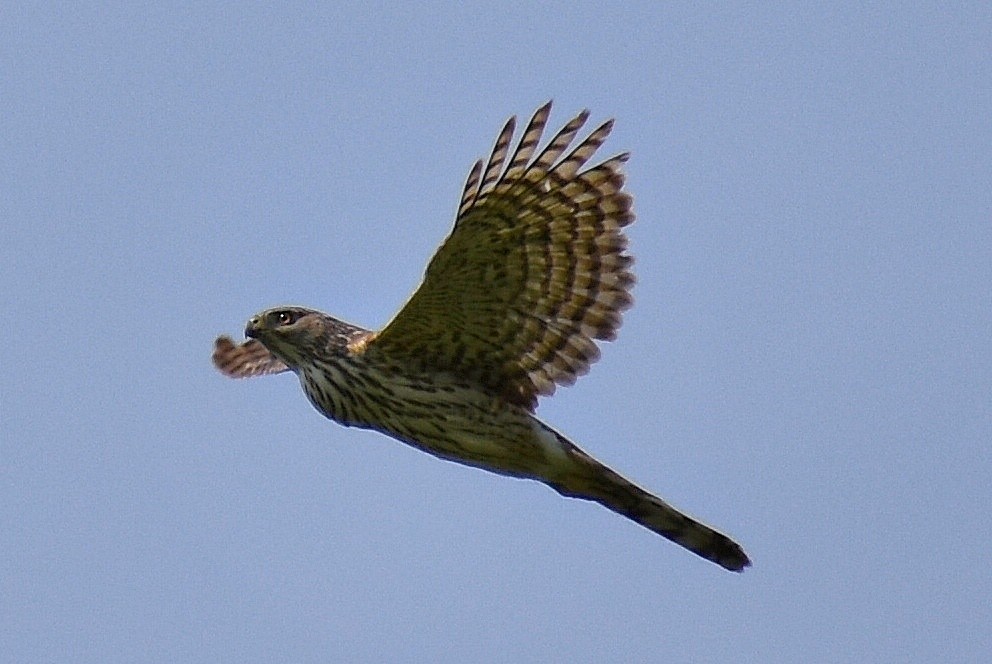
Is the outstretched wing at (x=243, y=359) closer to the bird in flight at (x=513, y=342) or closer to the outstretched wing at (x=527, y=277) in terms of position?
the bird in flight at (x=513, y=342)

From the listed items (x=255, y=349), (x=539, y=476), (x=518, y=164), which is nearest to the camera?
(x=518, y=164)

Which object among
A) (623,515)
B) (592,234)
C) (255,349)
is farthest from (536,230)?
(255,349)

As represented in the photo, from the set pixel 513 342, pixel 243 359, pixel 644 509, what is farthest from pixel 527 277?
pixel 243 359

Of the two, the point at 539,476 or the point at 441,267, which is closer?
the point at 441,267

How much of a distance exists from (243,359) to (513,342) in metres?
2.57

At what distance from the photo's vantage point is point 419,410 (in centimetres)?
1180

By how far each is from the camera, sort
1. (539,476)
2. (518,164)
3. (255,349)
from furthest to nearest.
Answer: (255,349)
(539,476)
(518,164)

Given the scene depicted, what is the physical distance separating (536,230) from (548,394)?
108cm

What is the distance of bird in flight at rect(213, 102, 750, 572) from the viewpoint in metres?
11.4

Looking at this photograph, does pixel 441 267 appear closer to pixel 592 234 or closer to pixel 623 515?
pixel 592 234

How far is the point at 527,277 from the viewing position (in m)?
11.6

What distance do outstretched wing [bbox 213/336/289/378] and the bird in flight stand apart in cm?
141

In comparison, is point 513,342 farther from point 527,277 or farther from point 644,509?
point 644,509

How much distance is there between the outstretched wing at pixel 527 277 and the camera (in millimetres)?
11195
